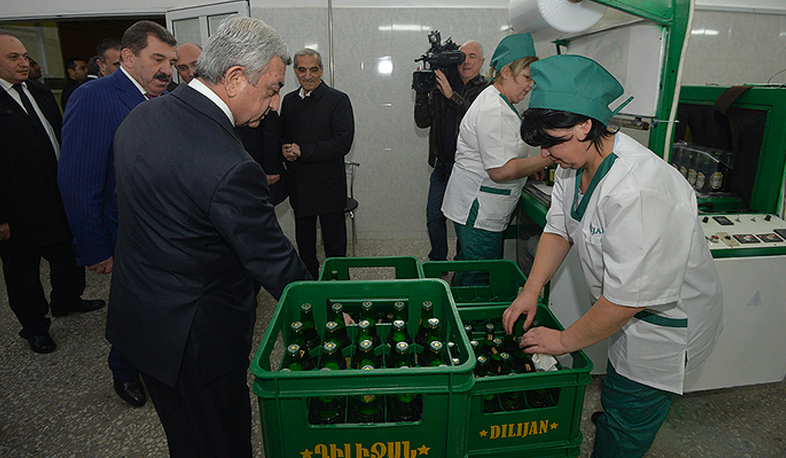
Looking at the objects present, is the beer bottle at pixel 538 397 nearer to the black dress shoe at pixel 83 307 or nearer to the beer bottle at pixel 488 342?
the beer bottle at pixel 488 342

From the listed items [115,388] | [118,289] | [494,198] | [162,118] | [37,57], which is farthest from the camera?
[37,57]

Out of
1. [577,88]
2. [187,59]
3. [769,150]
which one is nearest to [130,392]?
[187,59]

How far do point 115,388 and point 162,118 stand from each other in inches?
62.2

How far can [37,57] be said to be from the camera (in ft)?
16.6

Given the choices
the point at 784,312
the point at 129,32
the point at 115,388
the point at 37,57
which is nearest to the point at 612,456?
the point at 784,312

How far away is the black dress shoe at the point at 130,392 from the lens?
1.94 m

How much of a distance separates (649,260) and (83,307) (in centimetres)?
313

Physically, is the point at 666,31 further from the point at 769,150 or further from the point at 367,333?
the point at 367,333

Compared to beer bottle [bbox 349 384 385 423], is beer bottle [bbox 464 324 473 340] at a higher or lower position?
higher

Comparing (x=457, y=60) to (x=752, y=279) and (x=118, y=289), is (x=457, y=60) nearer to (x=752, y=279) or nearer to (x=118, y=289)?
(x=752, y=279)

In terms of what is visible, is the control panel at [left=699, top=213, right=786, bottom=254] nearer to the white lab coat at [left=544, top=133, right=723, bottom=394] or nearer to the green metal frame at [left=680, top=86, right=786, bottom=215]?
the green metal frame at [left=680, top=86, right=786, bottom=215]

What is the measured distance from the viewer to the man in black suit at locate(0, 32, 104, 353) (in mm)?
2168

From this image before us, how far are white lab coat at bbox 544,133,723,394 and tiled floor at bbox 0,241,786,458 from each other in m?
0.73

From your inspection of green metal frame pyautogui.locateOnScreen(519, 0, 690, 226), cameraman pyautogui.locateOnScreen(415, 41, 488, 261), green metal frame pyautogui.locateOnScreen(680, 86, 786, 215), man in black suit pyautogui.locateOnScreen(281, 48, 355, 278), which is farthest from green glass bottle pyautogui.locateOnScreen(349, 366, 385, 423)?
cameraman pyautogui.locateOnScreen(415, 41, 488, 261)
